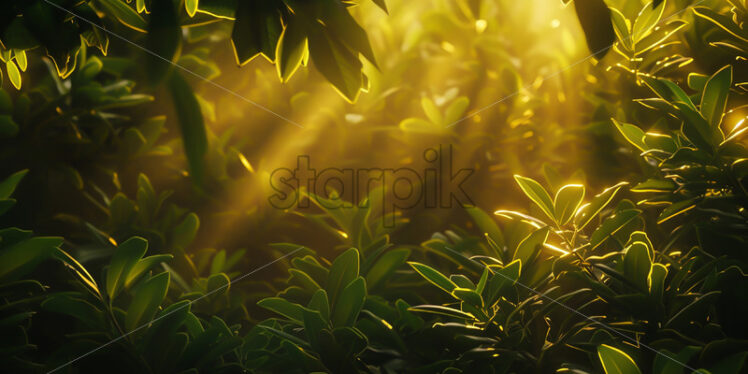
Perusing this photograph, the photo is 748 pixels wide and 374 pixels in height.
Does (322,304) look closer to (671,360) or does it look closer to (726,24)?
(671,360)

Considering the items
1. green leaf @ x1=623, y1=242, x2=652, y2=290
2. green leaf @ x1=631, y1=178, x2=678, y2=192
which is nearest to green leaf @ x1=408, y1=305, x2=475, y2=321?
green leaf @ x1=623, y1=242, x2=652, y2=290

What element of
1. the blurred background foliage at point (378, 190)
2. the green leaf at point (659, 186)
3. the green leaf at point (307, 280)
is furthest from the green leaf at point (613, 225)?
the green leaf at point (307, 280)

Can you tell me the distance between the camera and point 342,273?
0.80m

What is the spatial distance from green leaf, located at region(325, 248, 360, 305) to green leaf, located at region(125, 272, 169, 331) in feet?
0.87

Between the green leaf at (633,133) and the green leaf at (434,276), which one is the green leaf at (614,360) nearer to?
the green leaf at (434,276)

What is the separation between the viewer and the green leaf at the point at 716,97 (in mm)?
694

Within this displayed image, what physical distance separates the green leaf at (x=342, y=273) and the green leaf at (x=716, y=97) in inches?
22.4

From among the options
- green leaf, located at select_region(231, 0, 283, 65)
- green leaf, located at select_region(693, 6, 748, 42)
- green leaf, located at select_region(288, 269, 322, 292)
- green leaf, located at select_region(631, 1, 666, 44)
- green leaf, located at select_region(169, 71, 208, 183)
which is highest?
green leaf, located at select_region(231, 0, 283, 65)

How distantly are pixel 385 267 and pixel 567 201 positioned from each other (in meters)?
0.35

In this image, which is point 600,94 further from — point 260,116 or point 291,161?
point 260,116

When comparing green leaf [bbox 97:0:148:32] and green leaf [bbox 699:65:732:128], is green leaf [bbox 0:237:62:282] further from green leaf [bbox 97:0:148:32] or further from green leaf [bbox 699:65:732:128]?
green leaf [bbox 699:65:732:128]

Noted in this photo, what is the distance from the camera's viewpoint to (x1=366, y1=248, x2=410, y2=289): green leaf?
90 centimetres

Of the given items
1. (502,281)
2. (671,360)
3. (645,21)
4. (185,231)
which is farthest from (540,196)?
(185,231)

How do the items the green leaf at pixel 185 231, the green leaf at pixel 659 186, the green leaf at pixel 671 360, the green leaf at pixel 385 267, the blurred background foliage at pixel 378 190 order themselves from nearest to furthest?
the green leaf at pixel 671 360 → the blurred background foliage at pixel 378 190 → the green leaf at pixel 659 186 → the green leaf at pixel 385 267 → the green leaf at pixel 185 231
